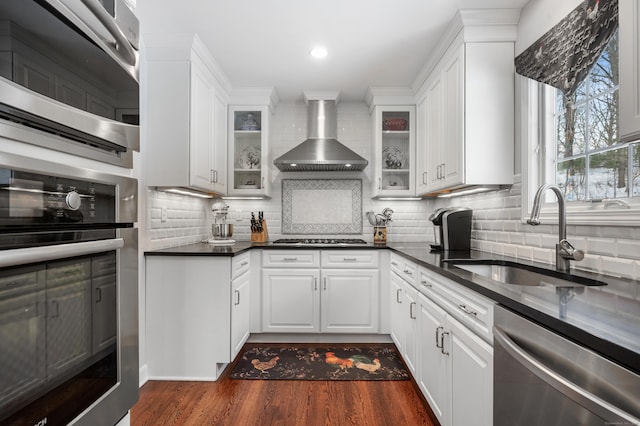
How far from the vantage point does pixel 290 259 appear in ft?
10.2

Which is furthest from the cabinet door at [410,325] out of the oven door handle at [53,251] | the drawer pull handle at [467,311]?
the oven door handle at [53,251]

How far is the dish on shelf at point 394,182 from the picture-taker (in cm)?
352

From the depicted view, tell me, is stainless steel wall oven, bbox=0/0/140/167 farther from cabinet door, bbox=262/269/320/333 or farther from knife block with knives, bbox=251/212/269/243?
knife block with knives, bbox=251/212/269/243

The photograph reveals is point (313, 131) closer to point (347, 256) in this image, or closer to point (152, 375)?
point (347, 256)

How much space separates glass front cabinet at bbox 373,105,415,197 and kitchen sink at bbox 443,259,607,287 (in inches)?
59.7

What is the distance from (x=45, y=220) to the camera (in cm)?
62

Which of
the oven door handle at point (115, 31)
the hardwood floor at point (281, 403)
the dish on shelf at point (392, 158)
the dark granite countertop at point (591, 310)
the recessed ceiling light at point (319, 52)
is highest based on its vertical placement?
the recessed ceiling light at point (319, 52)

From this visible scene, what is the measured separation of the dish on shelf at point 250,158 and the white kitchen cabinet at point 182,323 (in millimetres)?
1397

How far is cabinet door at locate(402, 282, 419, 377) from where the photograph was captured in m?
2.20

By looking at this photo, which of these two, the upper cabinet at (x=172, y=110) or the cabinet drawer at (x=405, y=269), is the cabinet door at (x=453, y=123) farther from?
the upper cabinet at (x=172, y=110)

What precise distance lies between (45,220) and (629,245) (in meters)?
2.00

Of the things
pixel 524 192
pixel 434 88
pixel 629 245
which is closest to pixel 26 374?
pixel 629 245

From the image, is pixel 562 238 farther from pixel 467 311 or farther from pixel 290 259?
pixel 290 259

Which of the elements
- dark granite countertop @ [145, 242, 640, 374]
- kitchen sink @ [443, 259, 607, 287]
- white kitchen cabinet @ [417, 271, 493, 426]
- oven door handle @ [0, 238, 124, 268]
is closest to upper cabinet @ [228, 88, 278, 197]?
white kitchen cabinet @ [417, 271, 493, 426]
